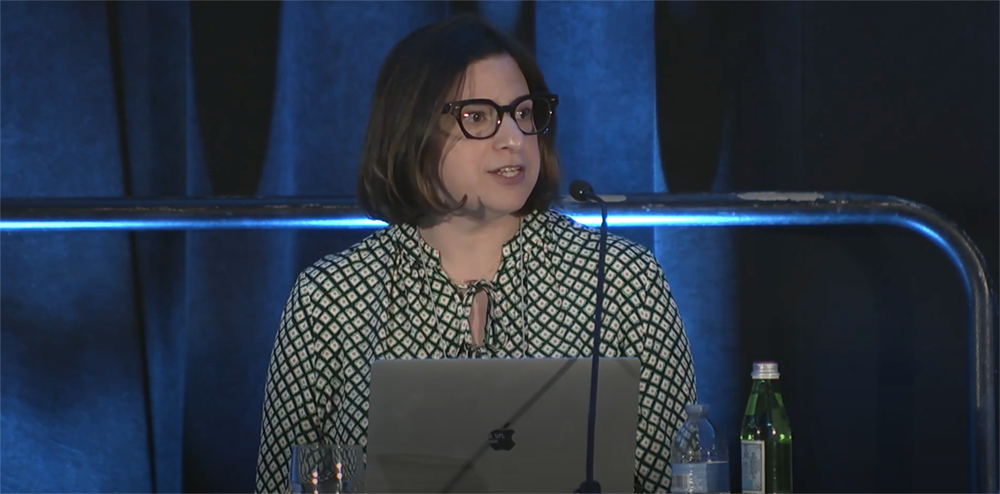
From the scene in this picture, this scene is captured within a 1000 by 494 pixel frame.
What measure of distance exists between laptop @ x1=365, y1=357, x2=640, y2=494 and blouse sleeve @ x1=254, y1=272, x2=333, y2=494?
626 mm

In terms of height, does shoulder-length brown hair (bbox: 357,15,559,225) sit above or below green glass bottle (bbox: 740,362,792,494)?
above

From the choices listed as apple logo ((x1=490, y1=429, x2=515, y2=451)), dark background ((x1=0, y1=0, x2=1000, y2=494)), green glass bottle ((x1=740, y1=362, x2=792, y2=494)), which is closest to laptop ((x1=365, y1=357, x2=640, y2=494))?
apple logo ((x1=490, y1=429, x2=515, y2=451))

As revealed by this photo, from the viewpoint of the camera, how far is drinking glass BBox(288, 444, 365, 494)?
52.2 inches

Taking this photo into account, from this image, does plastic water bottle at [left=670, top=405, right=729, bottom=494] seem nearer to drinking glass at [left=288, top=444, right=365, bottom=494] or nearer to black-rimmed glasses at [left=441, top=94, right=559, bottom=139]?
drinking glass at [left=288, top=444, right=365, bottom=494]

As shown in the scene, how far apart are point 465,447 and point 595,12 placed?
4.47ft

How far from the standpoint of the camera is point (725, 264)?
7.89ft

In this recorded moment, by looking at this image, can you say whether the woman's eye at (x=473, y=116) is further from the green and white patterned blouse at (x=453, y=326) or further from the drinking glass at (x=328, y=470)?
the drinking glass at (x=328, y=470)

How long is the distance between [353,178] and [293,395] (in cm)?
64

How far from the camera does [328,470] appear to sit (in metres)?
1.34

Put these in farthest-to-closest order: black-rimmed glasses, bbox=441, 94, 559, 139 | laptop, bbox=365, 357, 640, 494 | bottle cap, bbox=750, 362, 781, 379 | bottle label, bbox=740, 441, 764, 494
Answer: black-rimmed glasses, bbox=441, 94, 559, 139, bottle cap, bbox=750, 362, 781, 379, bottle label, bbox=740, 441, 764, 494, laptop, bbox=365, 357, 640, 494

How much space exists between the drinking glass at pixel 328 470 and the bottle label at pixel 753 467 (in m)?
0.47

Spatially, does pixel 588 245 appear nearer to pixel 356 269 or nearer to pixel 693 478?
pixel 356 269

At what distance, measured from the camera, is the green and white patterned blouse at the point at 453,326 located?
190 centimetres

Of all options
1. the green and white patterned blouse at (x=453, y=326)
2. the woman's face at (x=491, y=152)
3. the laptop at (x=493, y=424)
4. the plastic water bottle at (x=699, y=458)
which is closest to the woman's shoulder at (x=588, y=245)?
the green and white patterned blouse at (x=453, y=326)
